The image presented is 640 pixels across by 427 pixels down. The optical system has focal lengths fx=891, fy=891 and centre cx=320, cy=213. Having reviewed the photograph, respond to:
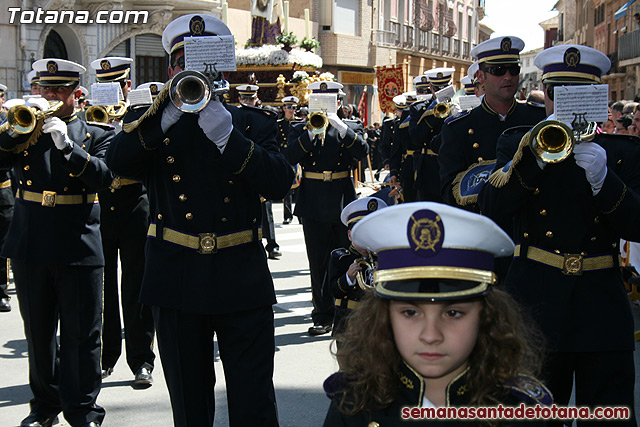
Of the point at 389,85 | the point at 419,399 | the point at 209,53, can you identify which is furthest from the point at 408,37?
the point at 419,399

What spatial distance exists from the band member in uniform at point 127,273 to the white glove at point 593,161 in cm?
373

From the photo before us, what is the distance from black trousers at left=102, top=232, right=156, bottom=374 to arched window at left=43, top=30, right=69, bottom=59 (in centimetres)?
1828

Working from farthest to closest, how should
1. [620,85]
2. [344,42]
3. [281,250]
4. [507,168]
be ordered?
[620,85] → [344,42] → [281,250] → [507,168]

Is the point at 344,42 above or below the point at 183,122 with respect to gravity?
above

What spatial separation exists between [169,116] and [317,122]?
4.77 m

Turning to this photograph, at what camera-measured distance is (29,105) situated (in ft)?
17.9

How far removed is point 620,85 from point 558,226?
47842 millimetres

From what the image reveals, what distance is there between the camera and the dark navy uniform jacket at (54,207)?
5.43 metres

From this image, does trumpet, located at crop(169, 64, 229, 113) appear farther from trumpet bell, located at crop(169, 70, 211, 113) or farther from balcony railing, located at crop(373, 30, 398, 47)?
balcony railing, located at crop(373, 30, 398, 47)

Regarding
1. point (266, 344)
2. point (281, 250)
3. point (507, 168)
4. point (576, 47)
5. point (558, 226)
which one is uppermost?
point (576, 47)

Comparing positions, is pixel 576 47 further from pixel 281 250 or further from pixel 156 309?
pixel 281 250

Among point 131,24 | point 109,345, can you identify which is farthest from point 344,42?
point 109,345

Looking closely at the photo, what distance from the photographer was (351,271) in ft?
18.9

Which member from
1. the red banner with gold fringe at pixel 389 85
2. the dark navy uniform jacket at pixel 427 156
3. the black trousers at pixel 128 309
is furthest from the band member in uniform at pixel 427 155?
the red banner with gold fringe at pixel 389 85
